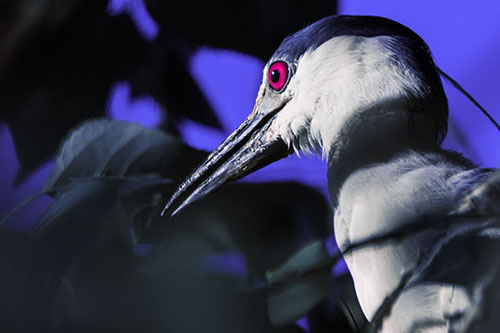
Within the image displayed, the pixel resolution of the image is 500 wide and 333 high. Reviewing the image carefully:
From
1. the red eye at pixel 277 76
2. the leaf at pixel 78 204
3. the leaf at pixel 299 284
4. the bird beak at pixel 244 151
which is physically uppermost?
the red eye at pixel 277 76

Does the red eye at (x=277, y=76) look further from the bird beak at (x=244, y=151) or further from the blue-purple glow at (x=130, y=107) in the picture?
the blue-purple glow at (x=130, y=107)

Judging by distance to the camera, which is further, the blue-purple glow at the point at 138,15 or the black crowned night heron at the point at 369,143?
the blue-purple glow at the point at 138,15

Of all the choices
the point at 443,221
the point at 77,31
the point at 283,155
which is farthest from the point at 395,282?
the point at 77,31

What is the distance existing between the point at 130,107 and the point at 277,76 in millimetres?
189

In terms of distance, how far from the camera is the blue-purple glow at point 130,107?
61cm

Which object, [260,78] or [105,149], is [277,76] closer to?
[260,78]

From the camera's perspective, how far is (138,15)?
24.8 inches

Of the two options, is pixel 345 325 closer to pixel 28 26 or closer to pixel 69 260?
pixel 69 260

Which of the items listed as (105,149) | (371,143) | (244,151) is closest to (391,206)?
(371,143)

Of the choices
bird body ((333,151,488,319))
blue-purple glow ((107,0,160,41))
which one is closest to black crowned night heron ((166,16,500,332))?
bird body ((333,151,488,319))

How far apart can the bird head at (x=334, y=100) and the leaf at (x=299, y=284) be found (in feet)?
0.39

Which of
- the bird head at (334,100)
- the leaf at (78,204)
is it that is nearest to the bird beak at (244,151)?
the bird head at (334,100)

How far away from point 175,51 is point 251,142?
0.15 m

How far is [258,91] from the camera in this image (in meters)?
0.61
